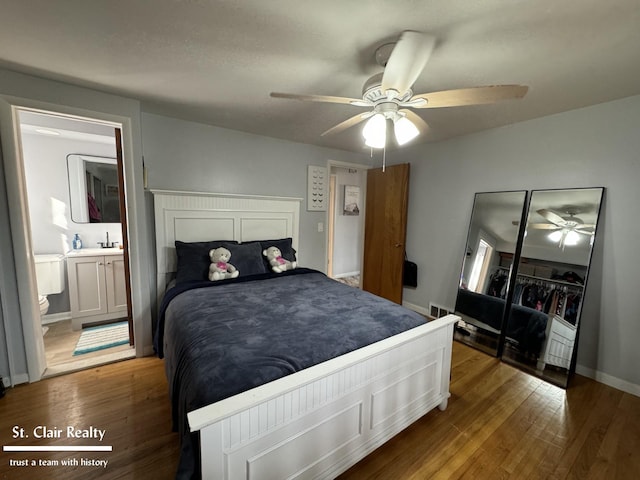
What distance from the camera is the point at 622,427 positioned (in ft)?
5.70

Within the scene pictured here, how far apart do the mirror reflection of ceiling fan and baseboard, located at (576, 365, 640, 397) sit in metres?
1.08

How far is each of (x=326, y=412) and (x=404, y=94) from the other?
1.62m

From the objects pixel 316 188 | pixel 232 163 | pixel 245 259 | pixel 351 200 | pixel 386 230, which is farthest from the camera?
pixel 351 200

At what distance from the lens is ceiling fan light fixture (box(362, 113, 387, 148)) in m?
1.53

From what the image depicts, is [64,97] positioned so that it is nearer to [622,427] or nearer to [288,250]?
[288,250]

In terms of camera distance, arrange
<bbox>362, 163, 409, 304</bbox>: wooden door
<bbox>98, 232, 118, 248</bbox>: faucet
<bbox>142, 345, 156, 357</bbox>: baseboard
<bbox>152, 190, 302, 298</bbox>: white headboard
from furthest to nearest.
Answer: <bbox>362, 163, 409, 304</bbox>: wooden door, <bbox>98, 232, 118, 248</bbox>: faucet, <bbox>152, 190, 302, 298</bbox>: white headboard, <bbox>142, 345, 156, 357</bbox>: baseboard

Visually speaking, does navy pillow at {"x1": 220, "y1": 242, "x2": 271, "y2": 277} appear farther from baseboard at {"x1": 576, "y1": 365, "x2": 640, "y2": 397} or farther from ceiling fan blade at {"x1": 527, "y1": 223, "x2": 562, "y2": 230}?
baseboard at {"x1": 576, "y1": 365, "x2": 640, "y2": 397}

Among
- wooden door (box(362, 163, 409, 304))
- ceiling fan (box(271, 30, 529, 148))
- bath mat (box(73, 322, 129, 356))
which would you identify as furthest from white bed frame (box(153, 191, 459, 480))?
bath mat (box(73, 322, 129, 356))

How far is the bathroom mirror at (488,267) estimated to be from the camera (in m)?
2.64

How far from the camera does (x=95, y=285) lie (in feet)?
9.93

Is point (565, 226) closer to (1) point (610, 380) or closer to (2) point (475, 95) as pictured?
(1) point (610, 380)

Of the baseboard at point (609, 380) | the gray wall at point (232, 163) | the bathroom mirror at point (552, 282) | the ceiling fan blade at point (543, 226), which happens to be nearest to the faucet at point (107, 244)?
the gray wall at point (232, 163)

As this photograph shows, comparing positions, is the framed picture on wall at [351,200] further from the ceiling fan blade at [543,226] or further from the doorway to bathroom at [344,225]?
the ceiling fan blade at [543,226]

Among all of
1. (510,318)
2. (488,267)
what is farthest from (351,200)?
(510,318)
